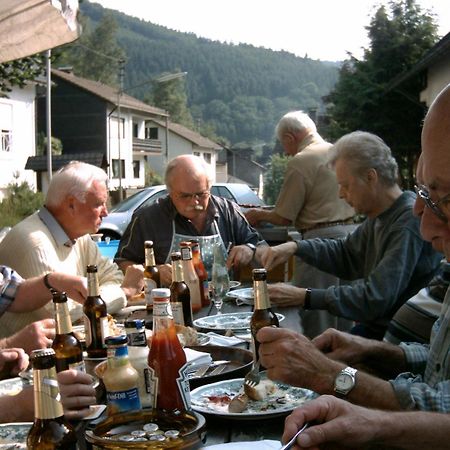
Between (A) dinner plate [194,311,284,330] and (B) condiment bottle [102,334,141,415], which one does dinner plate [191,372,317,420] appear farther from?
(A) dinner plate [194,311,284,330]

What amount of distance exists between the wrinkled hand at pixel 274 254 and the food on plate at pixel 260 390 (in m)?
2.13

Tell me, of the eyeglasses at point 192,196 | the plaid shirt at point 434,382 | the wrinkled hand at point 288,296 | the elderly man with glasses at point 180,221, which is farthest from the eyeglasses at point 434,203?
the eyeglasses at point 192,196

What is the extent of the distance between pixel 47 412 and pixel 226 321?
1892mm

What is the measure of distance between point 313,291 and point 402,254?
1.68 ft

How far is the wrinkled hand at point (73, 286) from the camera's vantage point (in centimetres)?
295

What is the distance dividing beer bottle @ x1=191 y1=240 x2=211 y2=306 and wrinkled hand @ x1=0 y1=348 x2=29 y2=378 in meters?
1.43

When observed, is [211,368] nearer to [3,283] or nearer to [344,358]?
[344,358]

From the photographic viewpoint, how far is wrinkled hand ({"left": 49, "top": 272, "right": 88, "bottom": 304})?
2.95 meters

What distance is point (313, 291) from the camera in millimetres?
3652

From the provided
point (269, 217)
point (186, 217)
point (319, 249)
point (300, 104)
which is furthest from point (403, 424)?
point (300, 104)

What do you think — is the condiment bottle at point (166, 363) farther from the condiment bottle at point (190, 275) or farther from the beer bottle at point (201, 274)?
the beer bottle at point (201, 274)

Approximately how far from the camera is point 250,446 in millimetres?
1619

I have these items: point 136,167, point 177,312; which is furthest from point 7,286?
point 136,167

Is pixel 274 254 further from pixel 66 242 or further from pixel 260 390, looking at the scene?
pixel 260 390
